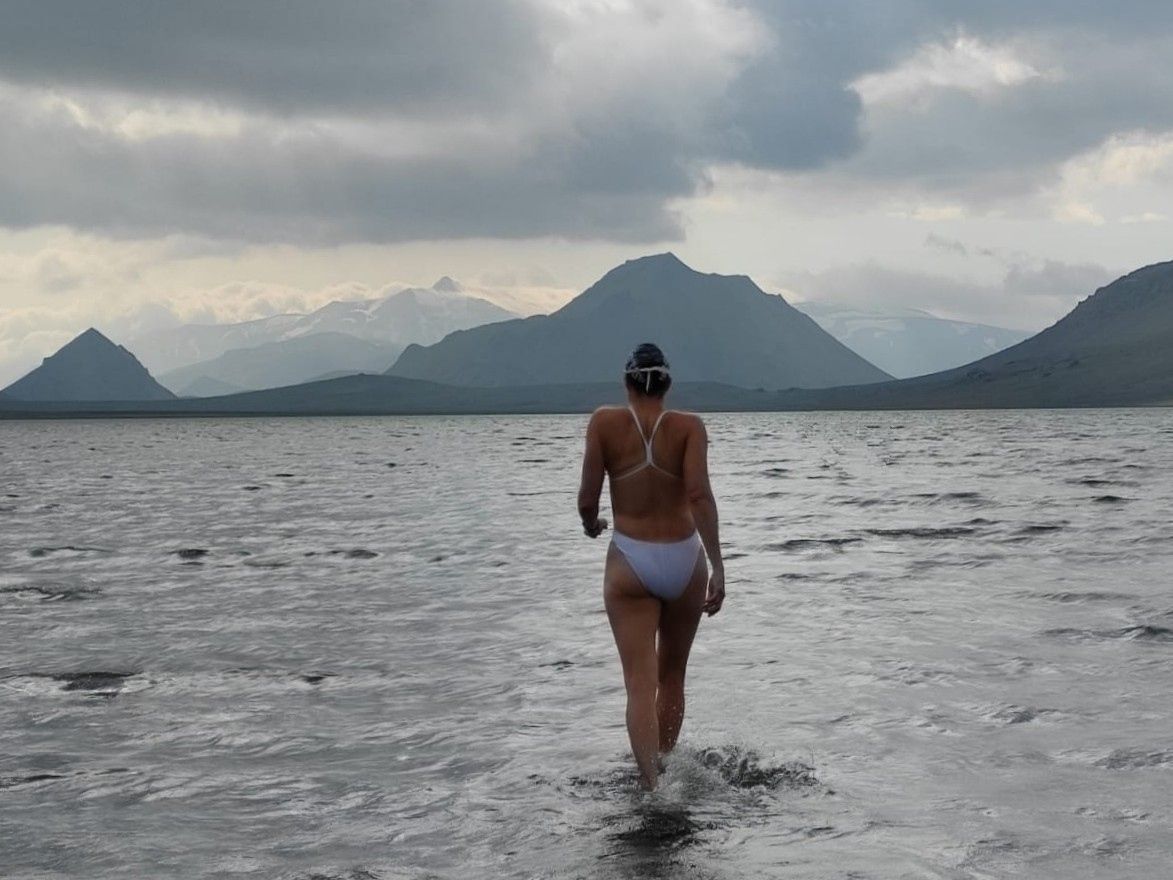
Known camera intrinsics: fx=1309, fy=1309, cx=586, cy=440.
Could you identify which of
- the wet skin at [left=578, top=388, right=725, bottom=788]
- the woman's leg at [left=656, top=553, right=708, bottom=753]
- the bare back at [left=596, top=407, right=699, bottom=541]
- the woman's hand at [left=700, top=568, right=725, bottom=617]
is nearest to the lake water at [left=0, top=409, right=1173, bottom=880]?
the woman's leg at [left=656, top=553, right=708, bottom=753]

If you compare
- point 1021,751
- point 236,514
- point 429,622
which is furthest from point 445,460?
point 1021,751

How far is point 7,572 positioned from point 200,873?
16.2m

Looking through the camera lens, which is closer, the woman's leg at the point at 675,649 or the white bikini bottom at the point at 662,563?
the white bikini bottom at the point at 662,563

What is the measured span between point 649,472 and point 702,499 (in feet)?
1.32

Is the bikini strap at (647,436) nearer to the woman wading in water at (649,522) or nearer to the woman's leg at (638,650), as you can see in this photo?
the woman wading in water at (649,522)

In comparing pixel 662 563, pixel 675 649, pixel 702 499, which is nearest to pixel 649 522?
pixel 662 563

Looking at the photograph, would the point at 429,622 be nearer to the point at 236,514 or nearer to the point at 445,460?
the point at 236,514

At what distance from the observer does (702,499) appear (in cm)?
888

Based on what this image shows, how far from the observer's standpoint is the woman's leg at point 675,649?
9.08 meters

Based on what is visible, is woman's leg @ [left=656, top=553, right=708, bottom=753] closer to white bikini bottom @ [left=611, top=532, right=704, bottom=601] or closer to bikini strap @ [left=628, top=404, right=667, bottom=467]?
white bikini bottom @ [left=611, top=532, right=704, bottom=601]

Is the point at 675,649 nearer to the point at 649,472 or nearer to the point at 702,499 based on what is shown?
the point at 702,499

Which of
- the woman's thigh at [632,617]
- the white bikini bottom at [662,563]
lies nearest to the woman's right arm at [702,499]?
the white bikini bottom at [662,563]

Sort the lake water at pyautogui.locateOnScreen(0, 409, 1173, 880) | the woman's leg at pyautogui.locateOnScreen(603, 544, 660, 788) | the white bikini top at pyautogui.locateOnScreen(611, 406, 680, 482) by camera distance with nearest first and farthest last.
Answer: the lake water at pyautogui.locateOnScreen(0, 409, 1173, 880)
the woman's leg at pyautogui.locateOnScreen(603, 544, 660, 788)
the white bikini top at pyautogui.locateOnScreen(611, 406, 680, 482)

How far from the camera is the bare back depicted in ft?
29.1
